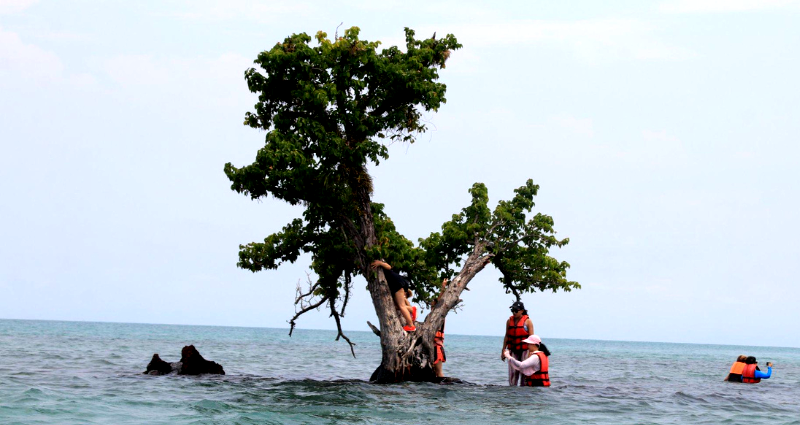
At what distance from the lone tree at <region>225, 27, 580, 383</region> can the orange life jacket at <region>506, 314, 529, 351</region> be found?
2.35m

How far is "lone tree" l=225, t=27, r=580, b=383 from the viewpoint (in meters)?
23.3

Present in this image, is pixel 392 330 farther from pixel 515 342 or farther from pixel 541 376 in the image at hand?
pixel 541 376

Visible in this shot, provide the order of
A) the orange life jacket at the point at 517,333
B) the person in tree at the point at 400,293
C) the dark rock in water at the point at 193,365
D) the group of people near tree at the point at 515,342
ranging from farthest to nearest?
the dark rock in water at the point at 193,365 → the person in tree at the point at 400,293 → the orange life jacket at the point at 517,333 → the group of people near tree at the point at 515,342

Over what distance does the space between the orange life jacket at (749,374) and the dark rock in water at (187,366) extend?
2279 centimetres

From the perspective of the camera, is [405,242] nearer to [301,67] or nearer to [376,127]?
[376,127]

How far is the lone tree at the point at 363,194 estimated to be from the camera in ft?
76.3

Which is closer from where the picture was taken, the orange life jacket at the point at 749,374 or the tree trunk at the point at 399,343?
the tree trunk at the point at 399,343

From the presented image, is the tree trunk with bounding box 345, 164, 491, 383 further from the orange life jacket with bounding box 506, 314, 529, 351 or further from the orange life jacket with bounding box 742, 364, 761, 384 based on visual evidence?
the orange life jacket with bounding box 742, 364, 761, 384

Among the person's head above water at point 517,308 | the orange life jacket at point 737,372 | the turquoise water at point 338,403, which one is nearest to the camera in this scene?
the turquoise water at point 338,403

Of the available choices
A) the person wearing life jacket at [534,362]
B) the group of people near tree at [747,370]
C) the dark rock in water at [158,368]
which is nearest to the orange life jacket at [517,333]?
the person wearing life jacket at [534,362]

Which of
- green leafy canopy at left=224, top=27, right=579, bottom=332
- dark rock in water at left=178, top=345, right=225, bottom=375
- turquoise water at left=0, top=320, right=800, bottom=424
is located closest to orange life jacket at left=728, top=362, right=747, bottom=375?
turquoise water at left=0, top=320, right=800, bottom=424

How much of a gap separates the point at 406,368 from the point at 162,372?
978 cm

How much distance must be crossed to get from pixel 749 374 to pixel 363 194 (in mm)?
20950

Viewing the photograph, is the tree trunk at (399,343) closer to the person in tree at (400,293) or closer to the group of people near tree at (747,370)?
the person in tree at (400,293)
